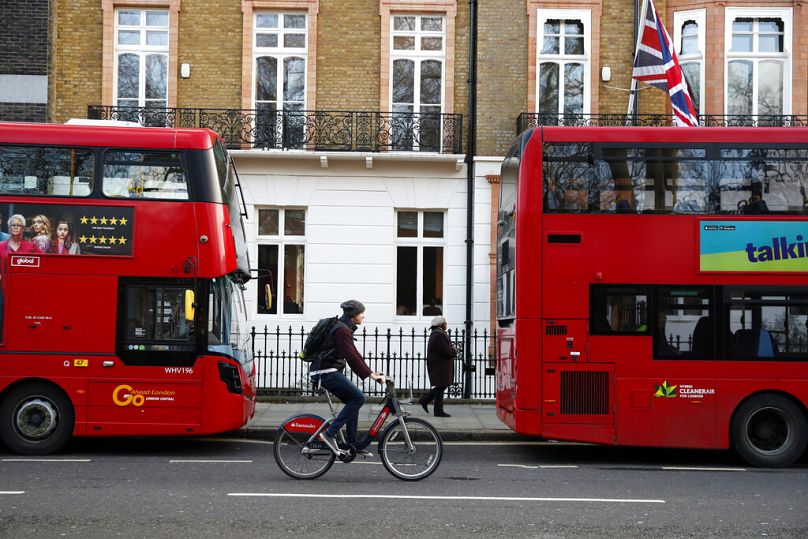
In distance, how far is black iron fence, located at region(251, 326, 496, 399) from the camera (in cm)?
1875

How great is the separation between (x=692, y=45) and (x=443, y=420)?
9.85 m

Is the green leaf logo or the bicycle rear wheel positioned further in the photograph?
the green leaf logo

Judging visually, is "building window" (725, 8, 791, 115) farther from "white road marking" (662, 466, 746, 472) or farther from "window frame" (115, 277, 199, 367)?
"window frame" (115, 277, 199, 367)

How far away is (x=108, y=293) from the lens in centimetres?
1223

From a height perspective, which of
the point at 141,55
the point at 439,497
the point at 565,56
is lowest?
the point at 439,497

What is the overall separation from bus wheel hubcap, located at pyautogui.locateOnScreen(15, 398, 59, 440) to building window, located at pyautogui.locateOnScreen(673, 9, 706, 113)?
14015mm

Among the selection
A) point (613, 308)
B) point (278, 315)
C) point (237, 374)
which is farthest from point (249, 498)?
point (278, 315)

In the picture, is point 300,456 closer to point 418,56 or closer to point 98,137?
point 98,137

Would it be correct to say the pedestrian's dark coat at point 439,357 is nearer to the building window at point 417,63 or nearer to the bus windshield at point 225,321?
the bus windshield at point 225,321

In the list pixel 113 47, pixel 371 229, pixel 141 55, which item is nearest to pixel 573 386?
pixel 371 229

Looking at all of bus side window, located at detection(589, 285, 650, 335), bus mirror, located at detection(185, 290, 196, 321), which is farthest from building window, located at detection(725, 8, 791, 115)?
bus mirror, located at detection(185, 290, 196, 321)

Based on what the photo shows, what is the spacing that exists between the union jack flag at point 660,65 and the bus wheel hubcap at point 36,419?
11205mm

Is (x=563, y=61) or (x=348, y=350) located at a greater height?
(x=563, y=61)

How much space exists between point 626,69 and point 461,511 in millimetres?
14204
